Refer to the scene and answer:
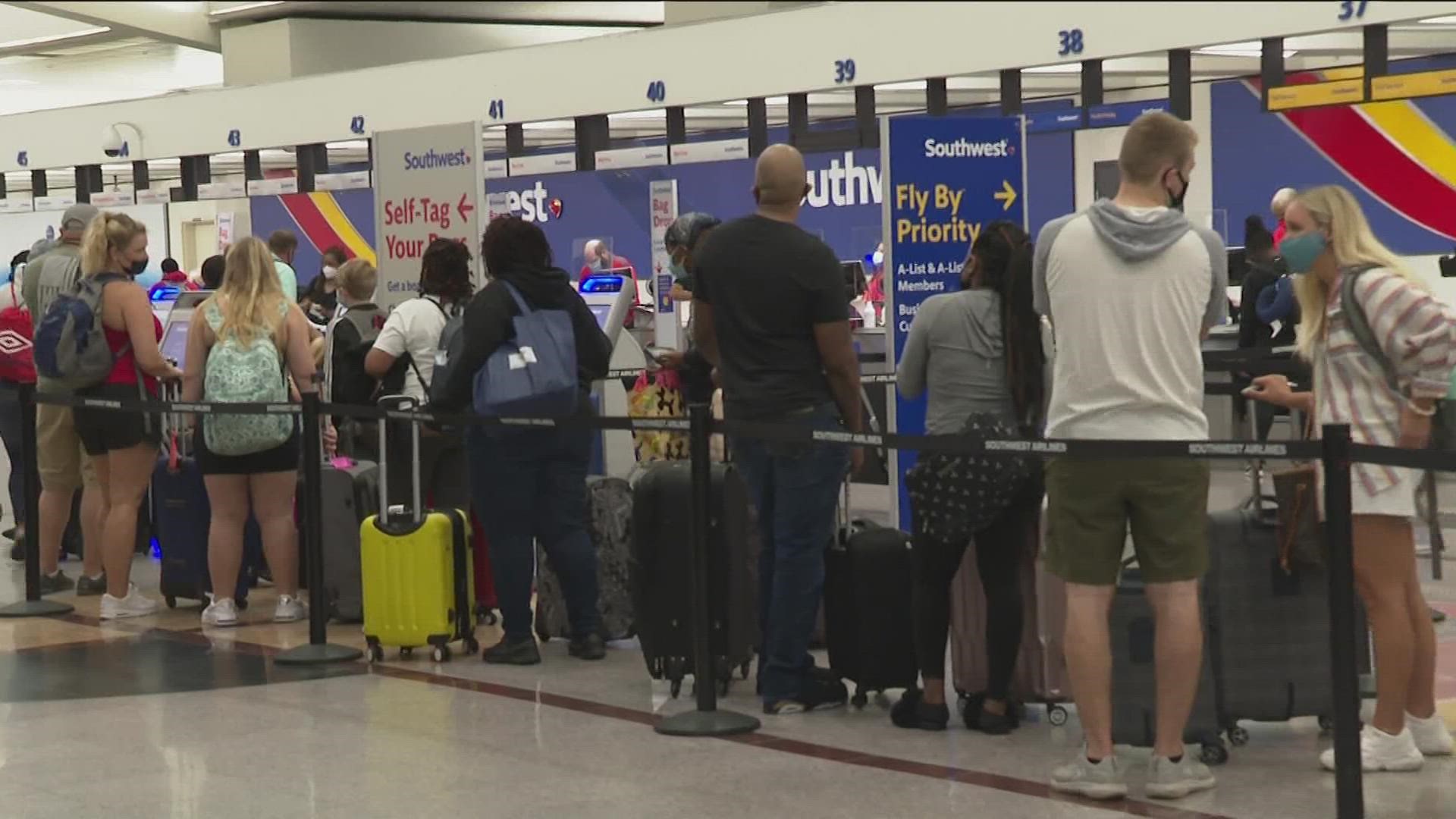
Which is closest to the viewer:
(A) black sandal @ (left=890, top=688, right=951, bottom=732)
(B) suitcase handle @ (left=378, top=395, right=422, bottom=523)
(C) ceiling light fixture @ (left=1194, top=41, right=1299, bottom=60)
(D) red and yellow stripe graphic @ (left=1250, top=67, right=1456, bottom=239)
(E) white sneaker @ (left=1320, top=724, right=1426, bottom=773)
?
(C) ceiling light fixture @ (left=1194, top=41, right=1299, bottom=60)

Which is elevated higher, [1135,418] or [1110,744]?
[1135,418]

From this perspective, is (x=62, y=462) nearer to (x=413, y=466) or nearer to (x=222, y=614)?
(x=222, y=614)

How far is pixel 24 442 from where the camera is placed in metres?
7.64

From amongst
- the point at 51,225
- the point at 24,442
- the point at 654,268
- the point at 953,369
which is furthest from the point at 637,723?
the point at 51,225

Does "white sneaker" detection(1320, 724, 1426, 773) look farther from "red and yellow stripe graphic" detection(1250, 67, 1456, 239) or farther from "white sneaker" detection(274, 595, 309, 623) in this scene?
"red and yellow stripe graphic" detection(1250, 67, 1456, 239)

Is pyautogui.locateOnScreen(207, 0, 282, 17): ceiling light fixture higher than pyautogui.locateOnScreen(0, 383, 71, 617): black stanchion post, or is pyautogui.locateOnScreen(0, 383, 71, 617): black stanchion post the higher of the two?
pyautogui.locateOnScreen(207, 0, 282, 17): ceiling light fixture

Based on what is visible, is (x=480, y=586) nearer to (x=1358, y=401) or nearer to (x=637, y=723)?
(x=637, y=723)

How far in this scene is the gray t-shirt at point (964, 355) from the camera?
4840 mm

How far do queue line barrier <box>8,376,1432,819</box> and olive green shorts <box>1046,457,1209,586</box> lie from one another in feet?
0.16

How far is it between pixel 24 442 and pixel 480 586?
6.72 ft

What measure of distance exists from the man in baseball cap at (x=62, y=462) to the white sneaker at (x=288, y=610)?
1120 mm

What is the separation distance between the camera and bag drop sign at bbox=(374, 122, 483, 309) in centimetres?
715

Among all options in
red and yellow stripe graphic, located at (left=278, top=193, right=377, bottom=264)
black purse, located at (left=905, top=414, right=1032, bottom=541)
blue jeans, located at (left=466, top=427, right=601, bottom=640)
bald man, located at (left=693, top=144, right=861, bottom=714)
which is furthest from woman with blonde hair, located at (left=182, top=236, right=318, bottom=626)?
red and yellow stripe graphic, located at (left=278, top=193, right=377, bottom=264)

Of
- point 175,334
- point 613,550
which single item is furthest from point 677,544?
point 175,334
